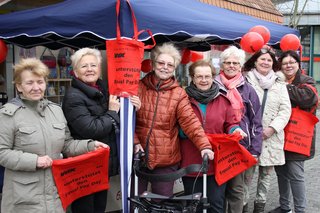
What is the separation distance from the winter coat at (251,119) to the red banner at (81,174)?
1.44m

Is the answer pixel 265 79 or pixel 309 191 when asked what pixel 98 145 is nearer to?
pixel 265 79

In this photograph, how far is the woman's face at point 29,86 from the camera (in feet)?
9.43

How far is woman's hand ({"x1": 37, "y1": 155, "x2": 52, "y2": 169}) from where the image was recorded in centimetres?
280

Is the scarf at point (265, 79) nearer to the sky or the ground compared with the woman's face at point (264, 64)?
nearer to the ground

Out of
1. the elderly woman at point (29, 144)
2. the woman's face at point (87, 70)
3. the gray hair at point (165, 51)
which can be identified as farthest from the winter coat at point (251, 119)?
the elderly woman at point (29, 144)

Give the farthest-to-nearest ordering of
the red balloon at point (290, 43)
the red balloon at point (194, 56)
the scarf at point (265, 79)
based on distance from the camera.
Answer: the red balloon at point (194, 56) → the red balloon at point (290, 43) → the scarf at point (265, 79)

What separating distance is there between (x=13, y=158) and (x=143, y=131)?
118 cm

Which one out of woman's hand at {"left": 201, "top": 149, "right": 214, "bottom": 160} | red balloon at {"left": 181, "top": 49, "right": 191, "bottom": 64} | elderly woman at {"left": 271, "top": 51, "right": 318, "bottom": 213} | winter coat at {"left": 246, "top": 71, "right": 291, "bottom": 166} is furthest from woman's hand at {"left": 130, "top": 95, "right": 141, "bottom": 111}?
red balloon at {"left": 181, "top": 49, "right": 191, "bottom": 64}

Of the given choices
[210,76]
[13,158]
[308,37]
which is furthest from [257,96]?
[308,37]

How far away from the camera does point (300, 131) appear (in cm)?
450

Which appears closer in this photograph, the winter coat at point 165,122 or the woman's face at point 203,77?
the winter coat at point 165,122

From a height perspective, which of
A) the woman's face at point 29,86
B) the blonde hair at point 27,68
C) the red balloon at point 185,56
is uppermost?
the red balloon at point 185,56

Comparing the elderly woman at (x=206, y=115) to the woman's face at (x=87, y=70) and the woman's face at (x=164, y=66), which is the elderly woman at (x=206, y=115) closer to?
the woman's face at (x=164, y=66)

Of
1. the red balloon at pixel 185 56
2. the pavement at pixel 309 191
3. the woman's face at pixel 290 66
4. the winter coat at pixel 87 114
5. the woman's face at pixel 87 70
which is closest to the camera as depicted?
the winter coat at pixel 87 114
